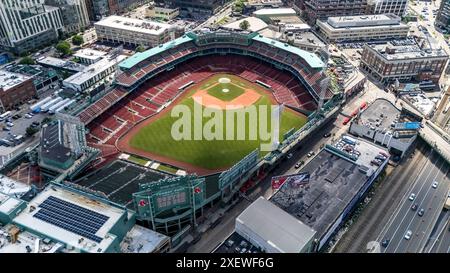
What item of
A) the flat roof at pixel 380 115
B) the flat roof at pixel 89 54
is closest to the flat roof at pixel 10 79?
the flat roof at pixel 89 54

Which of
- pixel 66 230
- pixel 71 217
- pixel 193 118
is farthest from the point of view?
pixel 193 118

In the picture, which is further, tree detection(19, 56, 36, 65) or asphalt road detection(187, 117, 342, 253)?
tree detection(19, 56, 36, 65)

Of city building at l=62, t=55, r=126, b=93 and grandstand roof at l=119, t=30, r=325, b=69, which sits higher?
grandstand roof at l=119, t=30, r=325, b=69

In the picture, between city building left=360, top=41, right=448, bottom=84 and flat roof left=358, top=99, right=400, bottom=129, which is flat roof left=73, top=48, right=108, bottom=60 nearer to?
flat roof left=358, top=99, right=400, bottom=129

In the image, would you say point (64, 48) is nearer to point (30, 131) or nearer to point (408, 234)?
point (30, 131)

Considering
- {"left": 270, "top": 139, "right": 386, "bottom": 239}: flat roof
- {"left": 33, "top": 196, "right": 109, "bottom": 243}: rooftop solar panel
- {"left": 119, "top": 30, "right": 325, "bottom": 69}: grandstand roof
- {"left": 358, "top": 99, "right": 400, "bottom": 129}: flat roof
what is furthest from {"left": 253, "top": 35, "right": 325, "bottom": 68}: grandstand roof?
{"left": 33, "top": 196, "right": 109, "bottom": 243}: rooftop solar panel

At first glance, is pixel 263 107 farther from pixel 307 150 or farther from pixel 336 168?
pixel 336 168

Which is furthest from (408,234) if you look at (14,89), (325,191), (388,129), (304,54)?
(14,89)
